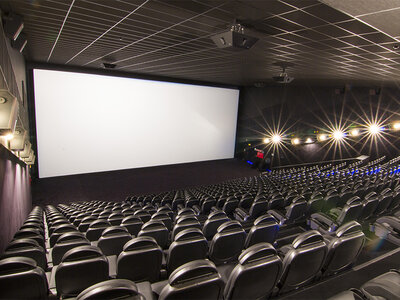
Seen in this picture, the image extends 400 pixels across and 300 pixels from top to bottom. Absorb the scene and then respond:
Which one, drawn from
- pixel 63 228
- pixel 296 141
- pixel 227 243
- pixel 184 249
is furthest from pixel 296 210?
pixel 296 141

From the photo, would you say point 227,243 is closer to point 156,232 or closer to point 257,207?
point 156,232

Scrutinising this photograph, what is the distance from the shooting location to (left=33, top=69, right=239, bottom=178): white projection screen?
435 inches

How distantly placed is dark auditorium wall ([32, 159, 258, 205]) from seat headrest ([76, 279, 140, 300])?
922 centimetres

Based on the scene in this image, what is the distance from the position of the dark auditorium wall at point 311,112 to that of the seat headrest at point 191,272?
1282 centimetres

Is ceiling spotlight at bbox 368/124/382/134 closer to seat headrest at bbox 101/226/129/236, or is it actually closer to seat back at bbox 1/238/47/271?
seat headrest at bbox 101/226/129/236

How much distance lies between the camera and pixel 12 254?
2322mm

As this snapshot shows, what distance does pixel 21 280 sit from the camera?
1653 millimetres

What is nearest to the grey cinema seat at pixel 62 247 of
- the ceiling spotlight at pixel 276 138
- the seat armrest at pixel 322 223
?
the seat armrest at pixel 322 223

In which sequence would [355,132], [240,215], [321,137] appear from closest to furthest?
[240,215] → [355,132] → [321,137]

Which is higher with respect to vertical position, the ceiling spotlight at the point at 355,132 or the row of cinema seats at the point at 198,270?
the ceiling spotlight at the point at 355,132

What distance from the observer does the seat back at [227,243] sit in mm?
2705

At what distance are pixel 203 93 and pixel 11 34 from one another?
11439 mm

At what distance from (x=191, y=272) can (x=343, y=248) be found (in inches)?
64.1

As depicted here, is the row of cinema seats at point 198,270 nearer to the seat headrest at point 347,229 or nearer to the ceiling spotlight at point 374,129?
the seat headrest at point 347,229
